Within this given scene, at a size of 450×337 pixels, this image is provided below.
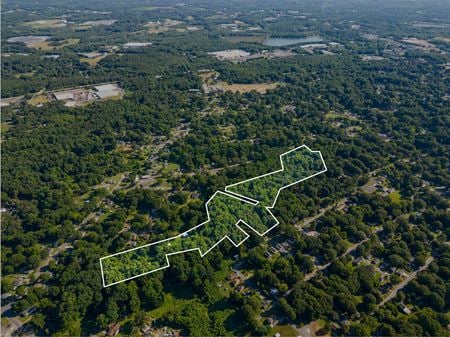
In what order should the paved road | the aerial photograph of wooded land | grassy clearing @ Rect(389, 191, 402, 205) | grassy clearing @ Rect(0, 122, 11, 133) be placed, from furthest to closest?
grassy clearing @ Rect(0, 122, 11, 133) < grassy clearing @ Rect(389, 191, 402, 205) < the paved road < the aerial photograph of wooded land

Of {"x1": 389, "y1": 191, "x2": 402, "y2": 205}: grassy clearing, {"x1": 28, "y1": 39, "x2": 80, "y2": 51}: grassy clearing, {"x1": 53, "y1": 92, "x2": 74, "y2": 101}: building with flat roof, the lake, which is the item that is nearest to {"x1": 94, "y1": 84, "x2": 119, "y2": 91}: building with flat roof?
{"x1": 53, "y1": 92, "x2": 74, "y2": 101}: building with flat roof

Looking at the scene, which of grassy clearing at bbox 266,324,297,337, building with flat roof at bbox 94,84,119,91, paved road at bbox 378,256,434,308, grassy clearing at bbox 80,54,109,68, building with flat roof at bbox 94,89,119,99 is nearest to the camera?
grassy clearing at bbox 266,324,297,337

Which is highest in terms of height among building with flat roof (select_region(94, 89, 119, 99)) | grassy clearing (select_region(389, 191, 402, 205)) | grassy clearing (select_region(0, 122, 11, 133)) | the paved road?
the paved road

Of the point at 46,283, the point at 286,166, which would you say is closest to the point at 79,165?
the point at 46,283

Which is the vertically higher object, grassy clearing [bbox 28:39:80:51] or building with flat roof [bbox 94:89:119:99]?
building with flat roof [bbox 94:89:119:99]

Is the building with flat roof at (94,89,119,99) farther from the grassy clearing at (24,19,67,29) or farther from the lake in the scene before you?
the grassy clearing at (24,19,67,29)

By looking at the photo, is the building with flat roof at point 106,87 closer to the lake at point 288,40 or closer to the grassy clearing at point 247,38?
the grassy clearing at point 247,38

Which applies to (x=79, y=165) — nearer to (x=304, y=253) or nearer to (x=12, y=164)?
(x=12, y=164)

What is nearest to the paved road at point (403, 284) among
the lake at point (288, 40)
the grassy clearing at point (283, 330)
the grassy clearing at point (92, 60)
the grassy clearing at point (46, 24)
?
the grassy clearing at point (283, 330)

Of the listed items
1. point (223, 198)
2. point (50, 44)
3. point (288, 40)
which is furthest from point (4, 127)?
point (288, 40)
